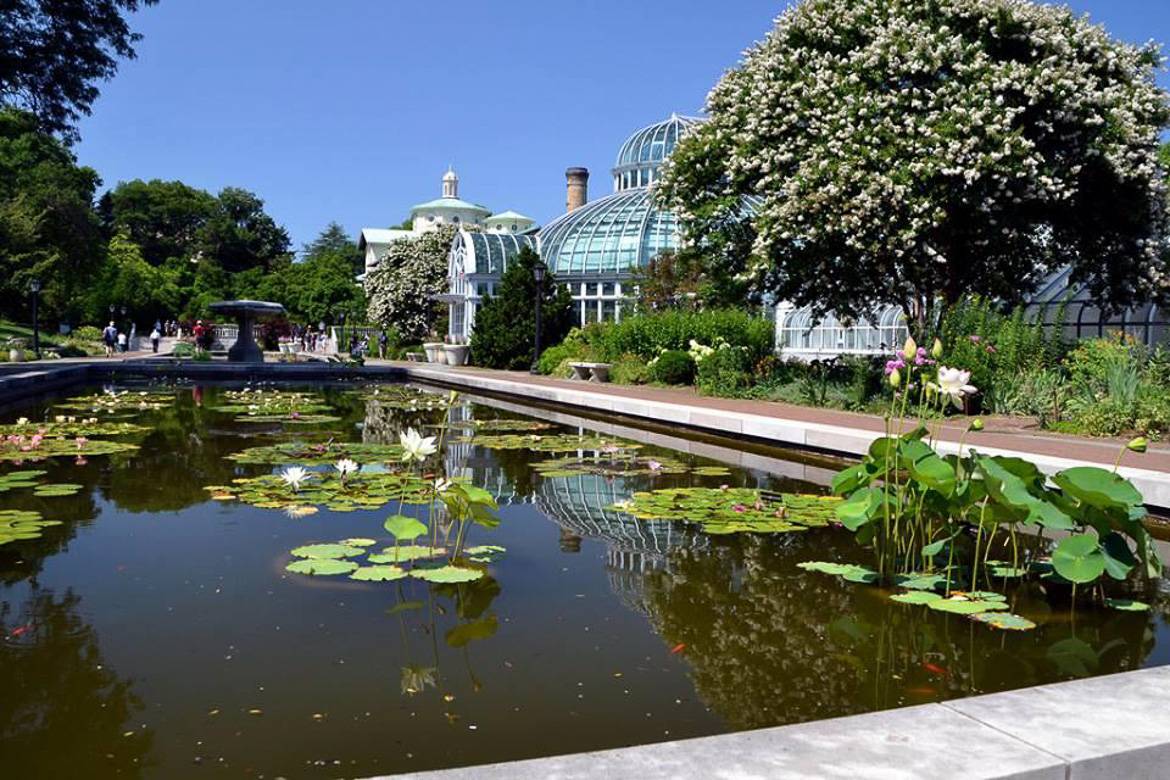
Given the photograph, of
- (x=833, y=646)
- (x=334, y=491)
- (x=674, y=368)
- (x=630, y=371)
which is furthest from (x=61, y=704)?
(x=630, y=371)

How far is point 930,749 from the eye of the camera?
8.31 feet

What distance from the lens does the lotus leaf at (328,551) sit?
543 centimetres

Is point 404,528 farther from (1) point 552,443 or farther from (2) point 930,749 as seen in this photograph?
(1) point 552,443

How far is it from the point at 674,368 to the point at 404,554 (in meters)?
16.4

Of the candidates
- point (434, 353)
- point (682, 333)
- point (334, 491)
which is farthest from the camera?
point (434, 353)

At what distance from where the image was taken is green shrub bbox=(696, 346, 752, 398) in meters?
18.7

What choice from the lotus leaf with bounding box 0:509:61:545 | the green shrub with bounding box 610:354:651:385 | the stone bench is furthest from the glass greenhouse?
the lotus leaf with bounding box 0:509:61:545

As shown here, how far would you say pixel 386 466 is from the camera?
9.44 metres

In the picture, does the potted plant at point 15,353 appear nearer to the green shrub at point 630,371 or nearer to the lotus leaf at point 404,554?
the green shrub at point 630,371

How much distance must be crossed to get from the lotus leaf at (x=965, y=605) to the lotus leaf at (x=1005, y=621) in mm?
34

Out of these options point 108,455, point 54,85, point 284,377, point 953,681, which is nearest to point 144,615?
point 953,681

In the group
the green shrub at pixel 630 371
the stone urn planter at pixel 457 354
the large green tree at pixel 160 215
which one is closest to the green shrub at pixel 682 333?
the green shrub at pixel 630 371

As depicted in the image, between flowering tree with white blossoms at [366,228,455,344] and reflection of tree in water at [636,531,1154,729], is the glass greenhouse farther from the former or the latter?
reflection of tree in water at [636,531,1154,729]

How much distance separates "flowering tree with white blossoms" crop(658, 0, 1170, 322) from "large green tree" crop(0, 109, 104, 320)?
36049 millimetres
